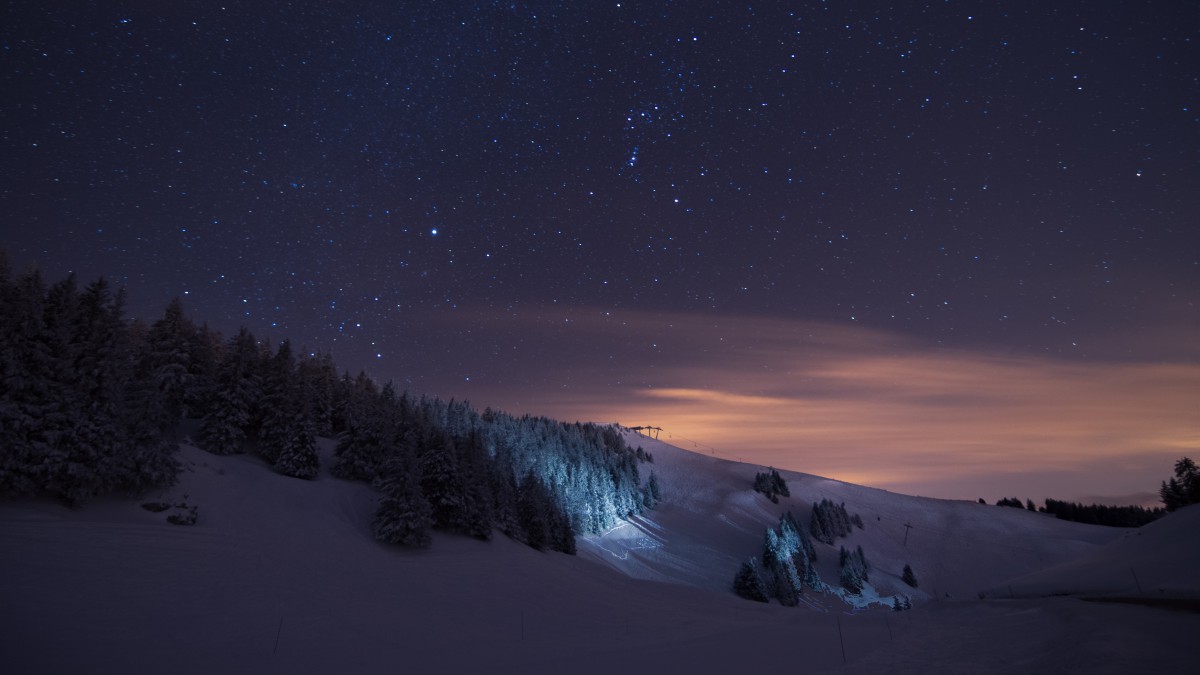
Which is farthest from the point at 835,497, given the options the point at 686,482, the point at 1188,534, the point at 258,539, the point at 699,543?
the point at 258,539

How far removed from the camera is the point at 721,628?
98.1 ft

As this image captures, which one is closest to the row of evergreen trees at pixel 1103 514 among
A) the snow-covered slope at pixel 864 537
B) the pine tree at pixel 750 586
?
the snow-covered slope at pixel 864 537

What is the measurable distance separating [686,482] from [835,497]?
5419 centimetres

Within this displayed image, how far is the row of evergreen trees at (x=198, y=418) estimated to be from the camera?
2567 cm

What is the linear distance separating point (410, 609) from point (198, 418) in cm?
3716

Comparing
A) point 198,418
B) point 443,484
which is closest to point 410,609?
point 443,484

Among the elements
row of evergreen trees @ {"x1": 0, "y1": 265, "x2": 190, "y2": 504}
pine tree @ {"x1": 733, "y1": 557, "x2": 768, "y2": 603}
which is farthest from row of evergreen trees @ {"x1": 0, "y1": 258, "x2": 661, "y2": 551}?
pine tree @ {"x1": 733, "y1": 557, "x2": 768, "y2": 603}

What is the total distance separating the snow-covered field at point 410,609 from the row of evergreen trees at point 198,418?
6.34ft

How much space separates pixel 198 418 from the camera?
50.3 m

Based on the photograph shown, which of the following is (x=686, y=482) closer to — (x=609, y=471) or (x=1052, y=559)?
(x=609, y=471)

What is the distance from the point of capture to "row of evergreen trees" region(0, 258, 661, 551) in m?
25.7

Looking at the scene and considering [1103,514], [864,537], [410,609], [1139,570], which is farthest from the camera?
[1103,514]

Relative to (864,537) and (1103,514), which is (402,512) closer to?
(864,537)

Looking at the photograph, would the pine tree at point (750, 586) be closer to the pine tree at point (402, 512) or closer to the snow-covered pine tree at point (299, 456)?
the pine tree at point (402, 512)
